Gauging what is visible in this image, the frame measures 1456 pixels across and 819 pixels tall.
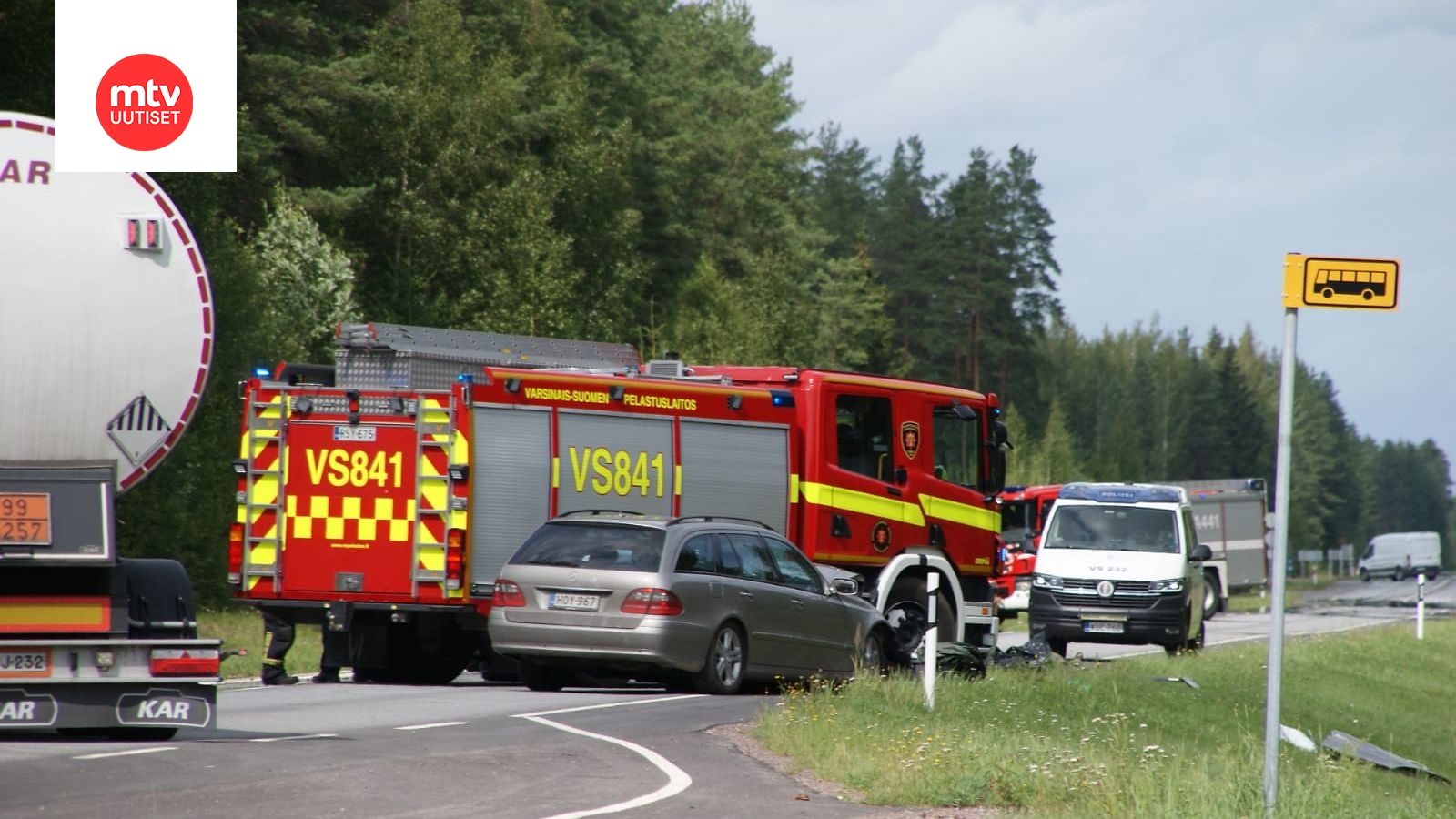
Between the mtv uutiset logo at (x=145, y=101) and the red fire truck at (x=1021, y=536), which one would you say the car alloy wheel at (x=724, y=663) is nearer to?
the mtv uutiset logo at (x=145, y=101)

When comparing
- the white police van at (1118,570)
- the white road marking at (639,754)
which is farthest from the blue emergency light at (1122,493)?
the white road marking at (639,754)

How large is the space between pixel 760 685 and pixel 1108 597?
8.78 metres

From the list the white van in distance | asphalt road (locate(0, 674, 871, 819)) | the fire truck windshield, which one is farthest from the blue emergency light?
the white van in distance

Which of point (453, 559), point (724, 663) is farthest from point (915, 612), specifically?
point (453, 559)

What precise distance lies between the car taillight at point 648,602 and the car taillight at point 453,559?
1963mm

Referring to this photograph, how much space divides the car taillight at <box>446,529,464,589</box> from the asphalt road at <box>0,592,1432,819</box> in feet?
4.86

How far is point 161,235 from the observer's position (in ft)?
37.2

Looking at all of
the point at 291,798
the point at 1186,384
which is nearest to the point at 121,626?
the point at 291,798

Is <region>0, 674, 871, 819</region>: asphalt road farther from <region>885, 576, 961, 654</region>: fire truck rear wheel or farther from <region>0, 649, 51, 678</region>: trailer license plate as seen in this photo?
<region>885, 576, 961, 654</region>: fire truck rear wheel

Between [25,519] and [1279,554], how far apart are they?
6790mm

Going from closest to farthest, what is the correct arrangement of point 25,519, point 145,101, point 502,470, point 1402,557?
point 25,519
point 145,101
point 502,470
point 1402,557

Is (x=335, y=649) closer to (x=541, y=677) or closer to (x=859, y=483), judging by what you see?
(x=541, y=677)

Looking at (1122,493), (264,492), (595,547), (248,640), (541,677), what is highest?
(264,492)

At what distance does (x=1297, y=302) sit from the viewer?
10.2 meters
